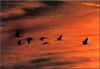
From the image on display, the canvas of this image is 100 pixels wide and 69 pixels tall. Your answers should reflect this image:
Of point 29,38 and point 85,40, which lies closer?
point 85,40
